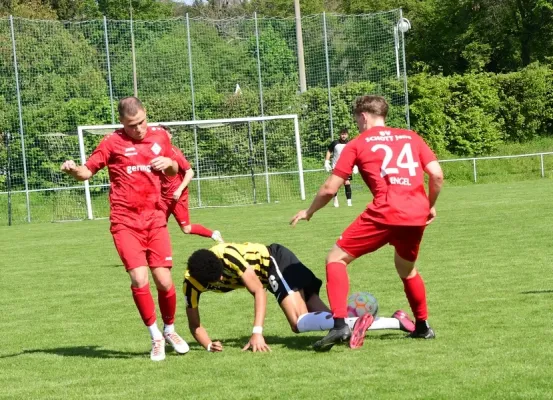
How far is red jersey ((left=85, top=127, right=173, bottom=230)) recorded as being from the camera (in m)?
7.51

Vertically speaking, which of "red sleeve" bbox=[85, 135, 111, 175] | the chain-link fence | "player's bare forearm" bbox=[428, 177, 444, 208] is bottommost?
"player's bare forearm" bbox=[428, 177, 444, 208]

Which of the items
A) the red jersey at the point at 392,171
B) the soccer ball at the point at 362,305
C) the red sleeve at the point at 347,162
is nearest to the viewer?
the red jersey at the point at 392,171

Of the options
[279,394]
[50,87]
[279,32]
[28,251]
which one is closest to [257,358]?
[279,394]

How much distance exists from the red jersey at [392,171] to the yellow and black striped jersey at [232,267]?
0.99m

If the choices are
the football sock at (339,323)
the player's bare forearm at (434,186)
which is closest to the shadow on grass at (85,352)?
the football sock at (339,323)

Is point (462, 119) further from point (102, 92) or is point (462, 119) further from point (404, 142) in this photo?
point (404, 142)

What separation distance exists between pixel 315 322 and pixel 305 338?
1.25 ft

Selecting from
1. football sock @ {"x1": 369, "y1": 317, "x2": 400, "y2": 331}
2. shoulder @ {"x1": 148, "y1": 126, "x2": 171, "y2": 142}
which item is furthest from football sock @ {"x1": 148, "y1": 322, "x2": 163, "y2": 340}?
football sock @ {"x1": 369, "y1": 317, "x2": 400, "y2": 331}

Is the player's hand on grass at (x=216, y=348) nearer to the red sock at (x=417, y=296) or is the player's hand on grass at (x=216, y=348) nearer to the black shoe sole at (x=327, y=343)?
the black shoe sole at (x=327, y=343)

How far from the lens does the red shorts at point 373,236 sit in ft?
23.2

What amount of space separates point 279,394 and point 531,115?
36.5 m

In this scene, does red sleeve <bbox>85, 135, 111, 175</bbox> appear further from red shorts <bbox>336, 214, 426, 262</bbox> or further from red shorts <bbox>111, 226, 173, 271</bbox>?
red shorts <bbox>336, 214, 426, 262</bbox>

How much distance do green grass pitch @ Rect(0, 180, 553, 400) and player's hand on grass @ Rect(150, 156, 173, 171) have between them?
138cm

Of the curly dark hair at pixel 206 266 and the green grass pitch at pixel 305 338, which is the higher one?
the curly dark hair at pixel 206 266
